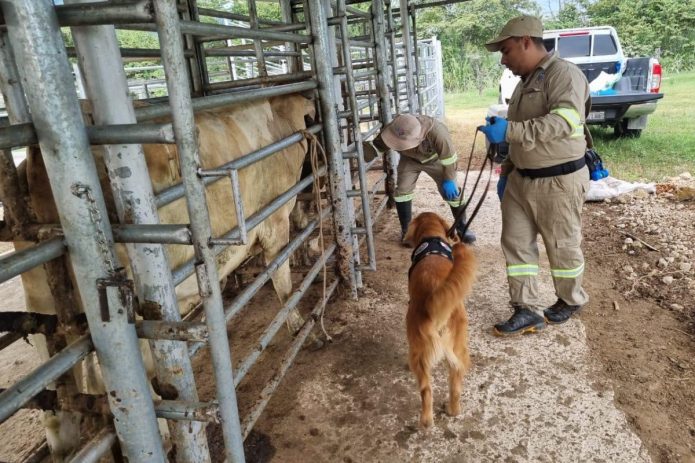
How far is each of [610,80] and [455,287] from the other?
843 centimetres

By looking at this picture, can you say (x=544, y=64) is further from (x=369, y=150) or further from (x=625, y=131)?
(x=625, y=131)

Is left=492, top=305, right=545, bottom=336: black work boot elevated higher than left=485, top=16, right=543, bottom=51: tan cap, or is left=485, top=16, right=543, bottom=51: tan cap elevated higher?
left=485, top=16, right=543, bottom=51: tan cap

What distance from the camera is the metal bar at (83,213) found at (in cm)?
120

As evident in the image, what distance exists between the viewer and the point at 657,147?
8.34 meters

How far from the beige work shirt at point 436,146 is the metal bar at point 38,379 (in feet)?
12.3

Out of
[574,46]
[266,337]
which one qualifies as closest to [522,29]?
[266,337]

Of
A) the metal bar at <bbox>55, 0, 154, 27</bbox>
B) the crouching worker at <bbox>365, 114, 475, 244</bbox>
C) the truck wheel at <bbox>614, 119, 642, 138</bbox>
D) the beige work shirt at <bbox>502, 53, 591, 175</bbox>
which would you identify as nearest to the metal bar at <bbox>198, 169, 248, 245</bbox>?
the metal bar at <bbox>55, 0, 154, 27</bbox>

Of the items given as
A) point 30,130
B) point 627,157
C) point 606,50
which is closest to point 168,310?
point 30,130

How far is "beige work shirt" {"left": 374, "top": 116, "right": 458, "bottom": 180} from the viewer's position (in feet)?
15.5

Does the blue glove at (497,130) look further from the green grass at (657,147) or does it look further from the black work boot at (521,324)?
the green grass at (657,147)

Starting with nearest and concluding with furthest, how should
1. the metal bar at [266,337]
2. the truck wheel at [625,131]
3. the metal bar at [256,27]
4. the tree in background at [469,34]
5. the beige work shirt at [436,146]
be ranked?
the metal bar at [266,337] → the metal bar at [256,27] → the beige work shirt at [436,146] → the truck wheel at [625,131] → the tree in background at [469,34]

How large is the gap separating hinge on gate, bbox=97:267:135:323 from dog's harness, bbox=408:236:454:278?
1.77m

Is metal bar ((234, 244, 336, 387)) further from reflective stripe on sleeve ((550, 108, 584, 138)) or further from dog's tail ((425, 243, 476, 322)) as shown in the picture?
reflective stripe on sleeve ((550, 108, 584, 138))

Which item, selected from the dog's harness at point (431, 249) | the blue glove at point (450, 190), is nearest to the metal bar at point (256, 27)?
the dog's harness at point (431, 249)
